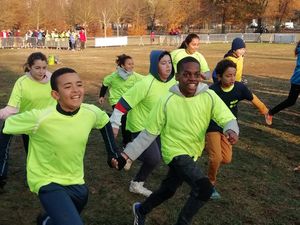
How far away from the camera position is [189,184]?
4.29 meters

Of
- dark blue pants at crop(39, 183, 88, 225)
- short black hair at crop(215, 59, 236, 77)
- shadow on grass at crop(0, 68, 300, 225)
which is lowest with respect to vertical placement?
shadow on grass at crop(0, 68, 300, 225)

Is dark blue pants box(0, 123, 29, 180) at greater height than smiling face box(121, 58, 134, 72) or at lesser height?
lesser

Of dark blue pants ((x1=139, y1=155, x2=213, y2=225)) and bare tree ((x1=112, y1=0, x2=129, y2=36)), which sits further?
bare tree ((x1=112, y1=0, x2=129, y2=36))

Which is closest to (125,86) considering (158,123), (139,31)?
(158,123)

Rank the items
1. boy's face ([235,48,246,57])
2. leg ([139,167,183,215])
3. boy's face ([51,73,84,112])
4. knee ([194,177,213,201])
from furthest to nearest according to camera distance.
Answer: boy's face ([235,48,246,57]) → leg ([139,167,183,215]) → knee ([194,177,213,201]) → boy's face ([51,73,84,112])

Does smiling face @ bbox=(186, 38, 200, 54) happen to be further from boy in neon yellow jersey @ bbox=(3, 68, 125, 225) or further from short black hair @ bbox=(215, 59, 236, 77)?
boy in neon yellow jersey @ bbox=(3, 68, 125, 225)

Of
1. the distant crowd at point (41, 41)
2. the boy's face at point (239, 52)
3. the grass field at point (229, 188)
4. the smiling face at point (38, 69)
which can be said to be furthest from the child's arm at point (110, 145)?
the distant crowd at point (41, 41)

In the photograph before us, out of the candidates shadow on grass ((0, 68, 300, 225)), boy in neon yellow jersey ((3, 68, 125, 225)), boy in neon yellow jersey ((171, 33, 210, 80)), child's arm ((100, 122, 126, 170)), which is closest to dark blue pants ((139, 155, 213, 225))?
child's arm ((100, 122, 126, 170))

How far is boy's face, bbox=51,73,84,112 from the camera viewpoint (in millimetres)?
3820

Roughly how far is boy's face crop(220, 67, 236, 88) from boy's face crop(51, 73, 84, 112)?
2699 millimetres

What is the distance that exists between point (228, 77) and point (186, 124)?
1890 millimetres

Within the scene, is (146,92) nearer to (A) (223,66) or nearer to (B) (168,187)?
(A) (223,66)

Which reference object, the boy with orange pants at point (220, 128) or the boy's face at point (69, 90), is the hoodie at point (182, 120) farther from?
the boy with orange pants at point (220, 128)

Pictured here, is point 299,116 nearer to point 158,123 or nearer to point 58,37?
point 158,123
